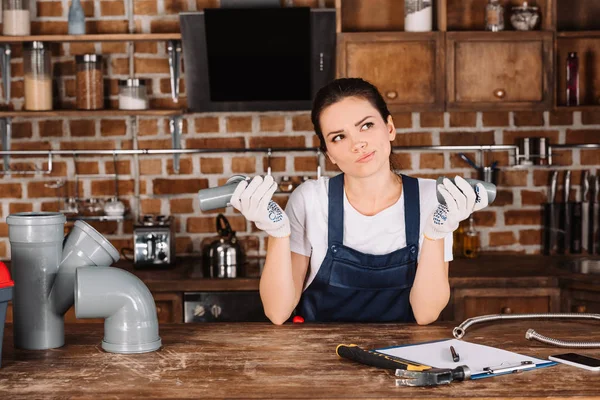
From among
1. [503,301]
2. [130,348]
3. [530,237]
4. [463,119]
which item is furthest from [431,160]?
[130,348]

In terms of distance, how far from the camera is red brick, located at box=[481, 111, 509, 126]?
12.6 feet

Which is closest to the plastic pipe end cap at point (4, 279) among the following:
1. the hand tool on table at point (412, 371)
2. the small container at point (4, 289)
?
the small container at point (4, 289)

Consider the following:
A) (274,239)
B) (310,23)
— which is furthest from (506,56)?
(274,239)

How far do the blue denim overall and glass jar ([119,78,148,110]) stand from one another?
1.45m

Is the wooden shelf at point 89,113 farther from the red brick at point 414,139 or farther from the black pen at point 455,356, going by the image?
the black pen at point 455,356

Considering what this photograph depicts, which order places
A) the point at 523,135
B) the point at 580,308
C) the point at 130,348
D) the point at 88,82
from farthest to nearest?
the point at 523,135 < the point at 88,82 < the point at 580,308 < the point at 130,348

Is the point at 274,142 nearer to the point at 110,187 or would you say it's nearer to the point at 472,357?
the point at 110,187

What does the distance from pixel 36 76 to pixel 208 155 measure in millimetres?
850

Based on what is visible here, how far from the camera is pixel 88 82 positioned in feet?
11.8

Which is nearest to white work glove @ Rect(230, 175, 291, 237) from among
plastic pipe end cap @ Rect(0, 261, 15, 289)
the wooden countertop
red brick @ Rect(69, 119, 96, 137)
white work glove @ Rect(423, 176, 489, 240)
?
the wooden countertop

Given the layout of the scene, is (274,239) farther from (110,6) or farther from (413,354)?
(110,6)

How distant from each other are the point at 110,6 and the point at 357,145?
6.53 ft

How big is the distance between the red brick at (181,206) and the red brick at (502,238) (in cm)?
145

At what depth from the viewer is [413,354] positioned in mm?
1697
